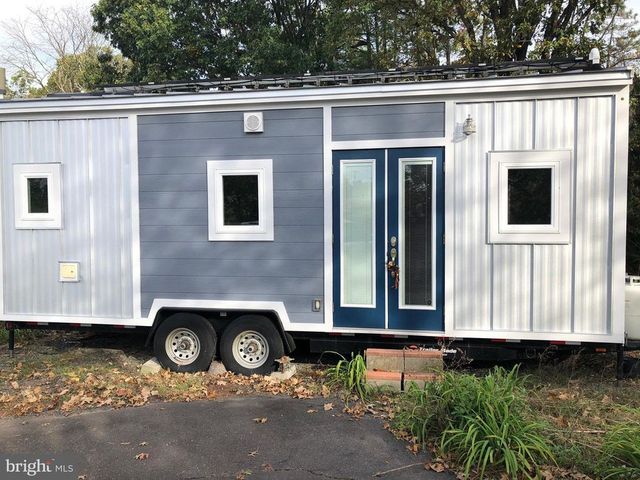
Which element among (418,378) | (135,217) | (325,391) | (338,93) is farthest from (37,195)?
(418,378)

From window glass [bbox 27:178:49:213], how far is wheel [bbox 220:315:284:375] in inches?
106

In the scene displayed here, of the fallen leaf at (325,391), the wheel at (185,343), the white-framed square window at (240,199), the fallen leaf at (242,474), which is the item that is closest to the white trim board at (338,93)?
the white-framed square window at (240,199)

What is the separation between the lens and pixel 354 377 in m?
5.55

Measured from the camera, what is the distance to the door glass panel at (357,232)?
19.4ft

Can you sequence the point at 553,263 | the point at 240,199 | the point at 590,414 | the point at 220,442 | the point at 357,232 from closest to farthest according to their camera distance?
the point at 220,442 → the point at 590,414 → the point at 553,263 → the point at 357,232 → the point at 240,199

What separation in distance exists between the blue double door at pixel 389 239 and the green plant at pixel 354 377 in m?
0.49

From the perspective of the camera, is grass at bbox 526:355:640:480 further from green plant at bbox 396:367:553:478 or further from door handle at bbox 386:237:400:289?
door handle at bbox 386:237:400:289

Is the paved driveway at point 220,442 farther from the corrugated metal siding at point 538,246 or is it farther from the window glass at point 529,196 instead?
the window glass at point 529,196

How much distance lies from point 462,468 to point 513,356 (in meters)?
2.01

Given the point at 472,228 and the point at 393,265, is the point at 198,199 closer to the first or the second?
the point at 393,265

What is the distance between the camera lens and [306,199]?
6023 mm

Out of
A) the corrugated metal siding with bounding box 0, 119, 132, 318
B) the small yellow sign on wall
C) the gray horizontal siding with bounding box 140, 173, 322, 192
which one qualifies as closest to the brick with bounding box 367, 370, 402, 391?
the gray horizontal siding with bounding box 140, 173, 322, 192

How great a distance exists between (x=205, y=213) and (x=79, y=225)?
1.56m

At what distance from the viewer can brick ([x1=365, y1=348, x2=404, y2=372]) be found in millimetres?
5566
